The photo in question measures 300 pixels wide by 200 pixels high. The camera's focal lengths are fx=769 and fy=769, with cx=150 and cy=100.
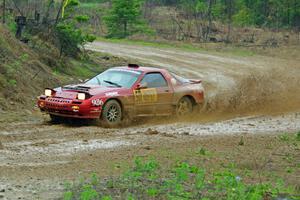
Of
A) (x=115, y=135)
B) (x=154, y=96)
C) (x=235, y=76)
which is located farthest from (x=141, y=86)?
(x=235, y=76)

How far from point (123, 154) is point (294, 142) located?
408cm

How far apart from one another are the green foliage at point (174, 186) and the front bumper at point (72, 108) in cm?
577

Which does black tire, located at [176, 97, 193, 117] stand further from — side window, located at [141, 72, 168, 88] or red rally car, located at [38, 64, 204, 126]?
side window, located at [141, 72, 168, 88]

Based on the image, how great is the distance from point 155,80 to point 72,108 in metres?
2.69

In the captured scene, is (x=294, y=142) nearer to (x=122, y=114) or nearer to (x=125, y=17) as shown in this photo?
(x=122, y=114)

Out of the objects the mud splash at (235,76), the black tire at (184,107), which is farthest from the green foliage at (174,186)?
the mud splash at (235,76)

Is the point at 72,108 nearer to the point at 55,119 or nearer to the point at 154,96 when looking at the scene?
the point at 55,119

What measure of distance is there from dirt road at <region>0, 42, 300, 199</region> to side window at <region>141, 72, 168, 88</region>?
2.84 ft

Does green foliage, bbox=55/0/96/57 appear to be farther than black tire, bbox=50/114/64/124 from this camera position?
Yes

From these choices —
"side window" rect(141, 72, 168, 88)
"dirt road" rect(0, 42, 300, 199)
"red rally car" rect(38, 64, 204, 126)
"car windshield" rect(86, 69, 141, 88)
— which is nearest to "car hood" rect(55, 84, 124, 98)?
"red rally car" rect(38, 64, 204, 126)

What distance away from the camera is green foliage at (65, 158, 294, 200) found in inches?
362

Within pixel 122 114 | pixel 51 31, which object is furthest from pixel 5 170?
pixel 51 31

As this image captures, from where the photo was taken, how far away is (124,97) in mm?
17375

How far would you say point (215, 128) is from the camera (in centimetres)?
1752
